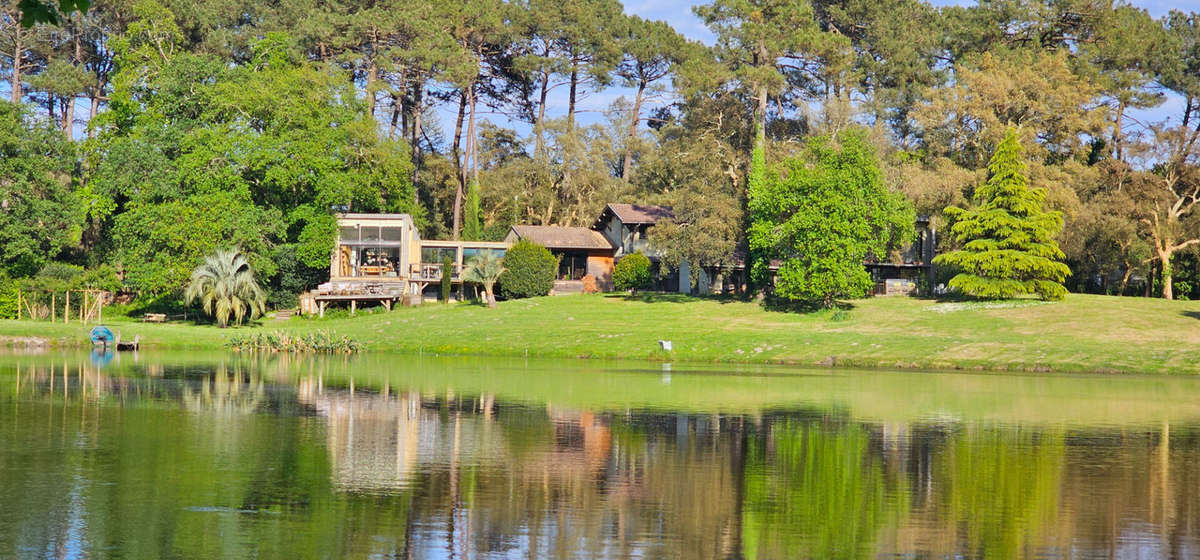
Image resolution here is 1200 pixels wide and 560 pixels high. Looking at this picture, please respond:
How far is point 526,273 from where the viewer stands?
2771 inches

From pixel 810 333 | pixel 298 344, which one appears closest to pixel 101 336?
pixel 298 344

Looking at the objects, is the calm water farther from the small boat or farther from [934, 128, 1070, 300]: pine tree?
[934, 128, 1070, 300]: pine tree

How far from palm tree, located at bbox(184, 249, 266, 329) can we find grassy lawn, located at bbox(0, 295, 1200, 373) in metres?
1.34

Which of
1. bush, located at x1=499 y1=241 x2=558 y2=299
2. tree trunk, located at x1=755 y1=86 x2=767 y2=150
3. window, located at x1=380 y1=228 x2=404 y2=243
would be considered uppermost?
tree trunk, located at x1=755 y1=86 x2=767 y2=150

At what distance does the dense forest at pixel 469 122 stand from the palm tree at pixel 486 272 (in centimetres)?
857

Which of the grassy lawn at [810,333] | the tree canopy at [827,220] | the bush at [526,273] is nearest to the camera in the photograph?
the grassy lawn at [810,333]

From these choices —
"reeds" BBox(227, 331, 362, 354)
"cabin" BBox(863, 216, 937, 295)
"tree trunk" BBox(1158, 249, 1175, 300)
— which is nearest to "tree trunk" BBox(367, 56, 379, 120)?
"reeds" BBox(227, 331, 362, 354)

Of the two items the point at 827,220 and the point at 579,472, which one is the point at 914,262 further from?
the point at 579,472

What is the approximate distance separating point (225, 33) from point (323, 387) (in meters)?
50.6

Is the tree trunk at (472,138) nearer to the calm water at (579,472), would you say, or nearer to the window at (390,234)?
the window at (390,234)

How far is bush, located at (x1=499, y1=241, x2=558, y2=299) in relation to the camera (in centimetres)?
7031

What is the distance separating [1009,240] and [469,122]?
42.0 meters

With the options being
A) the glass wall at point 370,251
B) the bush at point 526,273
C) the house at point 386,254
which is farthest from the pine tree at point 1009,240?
the glass wall at point 370,251

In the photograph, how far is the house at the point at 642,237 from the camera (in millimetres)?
77500
